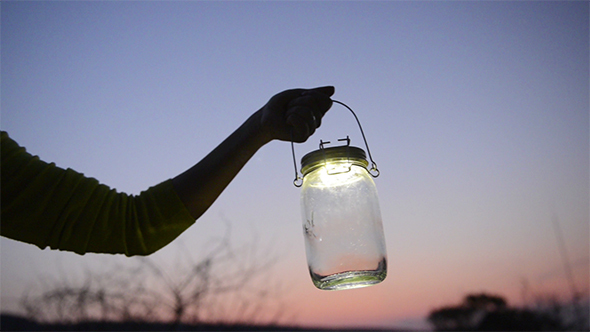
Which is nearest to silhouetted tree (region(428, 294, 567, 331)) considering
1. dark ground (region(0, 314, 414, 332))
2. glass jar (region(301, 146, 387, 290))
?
dark ground (region(0, 314, 414, 332))

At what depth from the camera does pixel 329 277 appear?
65 cm

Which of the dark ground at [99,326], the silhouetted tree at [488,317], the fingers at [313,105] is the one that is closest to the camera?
the fingers at [313,105]

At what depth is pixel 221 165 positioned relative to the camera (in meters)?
0.70

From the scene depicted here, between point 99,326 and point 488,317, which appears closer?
point 99,326

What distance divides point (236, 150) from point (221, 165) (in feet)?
0.12

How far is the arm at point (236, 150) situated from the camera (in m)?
0.67

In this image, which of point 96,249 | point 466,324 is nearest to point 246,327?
point 96,249

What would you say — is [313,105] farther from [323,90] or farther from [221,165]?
[221,165]

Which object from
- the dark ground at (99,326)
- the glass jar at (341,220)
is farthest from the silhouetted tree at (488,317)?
the glass jar at (341,220)

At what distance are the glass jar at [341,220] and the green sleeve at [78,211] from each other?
23 centimetres

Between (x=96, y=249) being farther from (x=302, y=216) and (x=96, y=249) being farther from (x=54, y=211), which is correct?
(x=302, y=216)

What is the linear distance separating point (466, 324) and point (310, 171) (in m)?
6.58

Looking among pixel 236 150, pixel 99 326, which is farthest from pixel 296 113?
pixel 99 326

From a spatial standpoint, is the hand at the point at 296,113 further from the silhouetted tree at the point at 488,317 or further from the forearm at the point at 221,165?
the silhouetted tree at the point at 488,317
